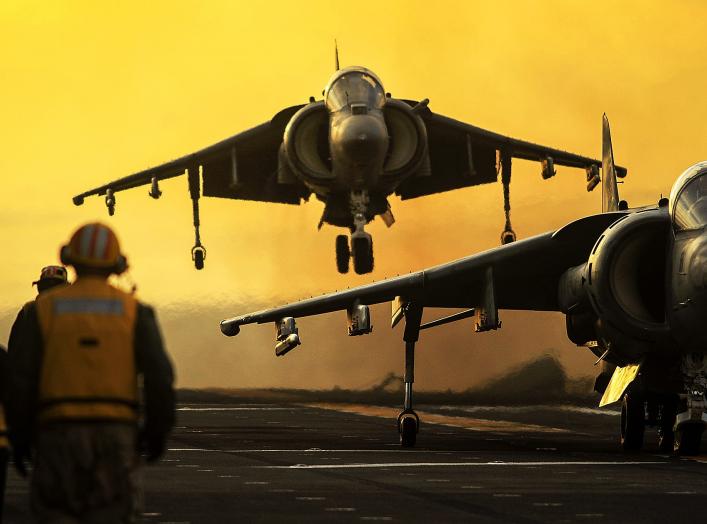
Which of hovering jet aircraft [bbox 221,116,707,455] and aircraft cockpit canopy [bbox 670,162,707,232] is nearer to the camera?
aircraft cockpit canopy [bbox 670,162,707,232]

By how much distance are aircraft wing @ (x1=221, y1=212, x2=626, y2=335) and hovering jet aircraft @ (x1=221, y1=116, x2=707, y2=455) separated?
15 millimetres

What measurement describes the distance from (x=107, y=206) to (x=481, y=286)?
18534 mm

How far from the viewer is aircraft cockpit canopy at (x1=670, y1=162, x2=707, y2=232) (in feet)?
50.8

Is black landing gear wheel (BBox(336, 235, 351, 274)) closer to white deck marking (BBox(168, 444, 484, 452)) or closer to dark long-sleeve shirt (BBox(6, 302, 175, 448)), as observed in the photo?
white deck marking (BBox(168, 444, 484, 452))

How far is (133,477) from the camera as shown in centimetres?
601

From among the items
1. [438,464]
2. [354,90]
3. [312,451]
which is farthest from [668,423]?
[354,90]

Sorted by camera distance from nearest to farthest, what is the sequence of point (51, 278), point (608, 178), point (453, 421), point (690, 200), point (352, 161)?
1. point (51, 278)
2. point (690, 200)
3. point (608, 178)
4. point (352, 161)
5. point (453, 421)

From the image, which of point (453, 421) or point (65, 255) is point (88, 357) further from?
point (453, 421)

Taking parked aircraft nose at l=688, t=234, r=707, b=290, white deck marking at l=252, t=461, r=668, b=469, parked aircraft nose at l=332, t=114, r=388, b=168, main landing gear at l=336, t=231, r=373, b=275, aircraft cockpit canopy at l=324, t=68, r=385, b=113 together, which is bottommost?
white deck marking at l=252, t=461, r=668, b=469

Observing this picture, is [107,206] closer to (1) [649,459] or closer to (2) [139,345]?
(1) [649,459]

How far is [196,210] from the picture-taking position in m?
35.2

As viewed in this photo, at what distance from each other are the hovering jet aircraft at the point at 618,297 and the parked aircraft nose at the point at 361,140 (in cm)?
786

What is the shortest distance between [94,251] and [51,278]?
472 cm

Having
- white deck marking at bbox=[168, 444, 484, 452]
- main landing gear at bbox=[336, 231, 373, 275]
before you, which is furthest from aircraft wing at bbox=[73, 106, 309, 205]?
white deck marking at bbox=[168, 444, 484, 452]
